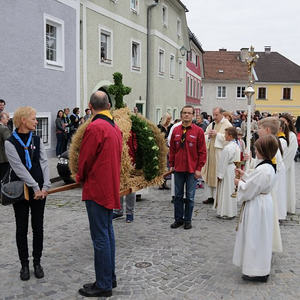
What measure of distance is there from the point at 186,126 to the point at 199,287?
10.1 ft

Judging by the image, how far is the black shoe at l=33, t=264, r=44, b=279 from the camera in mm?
4879

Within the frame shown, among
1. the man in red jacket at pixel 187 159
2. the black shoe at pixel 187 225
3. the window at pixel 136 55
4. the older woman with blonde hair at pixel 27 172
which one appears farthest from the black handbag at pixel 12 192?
the window at pixel 136 55

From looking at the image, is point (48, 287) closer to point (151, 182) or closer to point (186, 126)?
point (151, 182)

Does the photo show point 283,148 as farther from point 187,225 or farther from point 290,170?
point 187,225

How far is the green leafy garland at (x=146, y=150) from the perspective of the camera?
6473mm

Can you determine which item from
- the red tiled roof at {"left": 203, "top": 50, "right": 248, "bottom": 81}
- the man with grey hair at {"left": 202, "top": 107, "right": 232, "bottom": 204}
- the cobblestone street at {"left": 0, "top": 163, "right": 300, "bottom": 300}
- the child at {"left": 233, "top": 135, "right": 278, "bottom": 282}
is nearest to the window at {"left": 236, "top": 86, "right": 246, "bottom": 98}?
the red tiled roof at {"left": 203, "top": 50, "right": 248, "bottom": 81}

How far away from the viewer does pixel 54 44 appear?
15617mm

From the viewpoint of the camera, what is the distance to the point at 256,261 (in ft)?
15.7

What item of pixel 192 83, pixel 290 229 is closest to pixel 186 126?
pixel 290 229

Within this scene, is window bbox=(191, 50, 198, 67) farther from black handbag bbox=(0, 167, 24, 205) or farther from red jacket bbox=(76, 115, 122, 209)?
red jacket bbox=(76, 115, 122, 209)

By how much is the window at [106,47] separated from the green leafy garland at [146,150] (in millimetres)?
13163

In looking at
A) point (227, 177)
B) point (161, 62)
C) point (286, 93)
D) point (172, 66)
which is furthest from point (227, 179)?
point (286, 93)

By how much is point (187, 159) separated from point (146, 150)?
0.82m

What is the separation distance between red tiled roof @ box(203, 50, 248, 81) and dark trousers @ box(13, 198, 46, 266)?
5399cm
